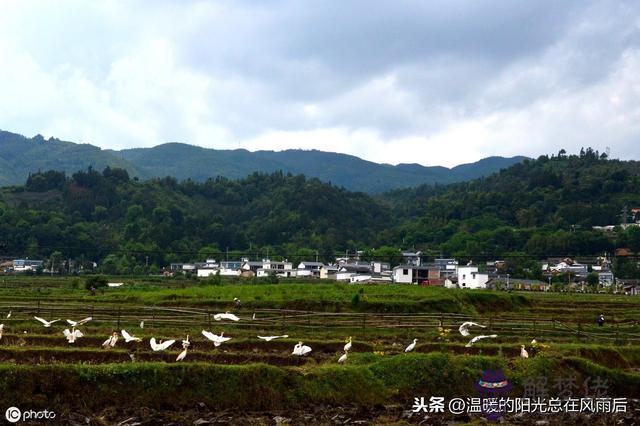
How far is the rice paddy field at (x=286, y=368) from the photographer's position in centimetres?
2211

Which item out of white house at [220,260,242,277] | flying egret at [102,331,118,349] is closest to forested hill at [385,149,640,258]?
white house at [220,260,242,277]

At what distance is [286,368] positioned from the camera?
24531 millimetres

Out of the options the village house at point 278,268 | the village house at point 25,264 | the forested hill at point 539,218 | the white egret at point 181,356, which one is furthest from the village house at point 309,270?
the white egret at point 181,356

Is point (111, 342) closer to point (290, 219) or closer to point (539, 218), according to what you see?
point (290, 219)

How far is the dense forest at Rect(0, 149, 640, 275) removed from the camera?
115 m

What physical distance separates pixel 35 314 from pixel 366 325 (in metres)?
15.5

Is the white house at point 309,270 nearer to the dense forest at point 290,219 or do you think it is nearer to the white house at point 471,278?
the dense forest at point 290,219

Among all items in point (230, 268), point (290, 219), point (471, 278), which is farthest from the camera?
point (290, 219)

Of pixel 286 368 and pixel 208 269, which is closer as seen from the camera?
pixel 286 368

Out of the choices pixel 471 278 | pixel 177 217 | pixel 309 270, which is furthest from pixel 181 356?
pixel 177 217

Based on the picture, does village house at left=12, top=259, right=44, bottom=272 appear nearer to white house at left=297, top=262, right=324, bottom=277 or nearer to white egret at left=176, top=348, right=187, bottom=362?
white house at left=297, top=262, right=324, bottom=277

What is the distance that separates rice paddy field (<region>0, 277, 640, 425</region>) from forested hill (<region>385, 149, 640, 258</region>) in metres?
72.7

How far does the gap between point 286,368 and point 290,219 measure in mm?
122090

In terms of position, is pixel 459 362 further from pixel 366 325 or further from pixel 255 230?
pixel 255 230
